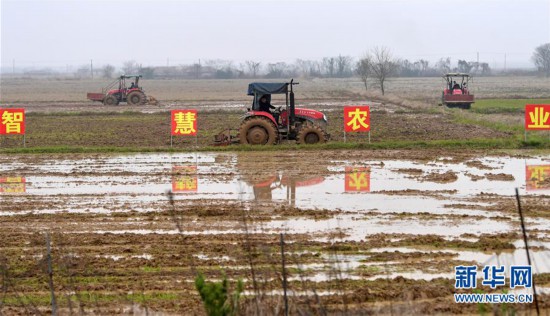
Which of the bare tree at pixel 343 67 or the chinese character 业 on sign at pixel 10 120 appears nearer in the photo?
the chinese character 业 on sign at pixel 10 120

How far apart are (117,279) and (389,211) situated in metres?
5.36

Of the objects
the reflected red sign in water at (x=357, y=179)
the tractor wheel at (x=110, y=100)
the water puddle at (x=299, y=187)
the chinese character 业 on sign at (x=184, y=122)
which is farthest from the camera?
the tractor wheel at (x=110, y=100)

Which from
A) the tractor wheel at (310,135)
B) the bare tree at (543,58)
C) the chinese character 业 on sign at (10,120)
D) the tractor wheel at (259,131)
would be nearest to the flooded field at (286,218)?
the tractor wheel at (259,131)

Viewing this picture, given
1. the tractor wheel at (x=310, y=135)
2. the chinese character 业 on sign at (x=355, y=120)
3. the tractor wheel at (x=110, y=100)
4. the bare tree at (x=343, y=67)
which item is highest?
the bare tree at (x=343, y=67)

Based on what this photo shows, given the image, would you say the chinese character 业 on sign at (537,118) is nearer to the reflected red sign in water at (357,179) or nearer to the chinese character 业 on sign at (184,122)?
the reflected red sign in water at (357,179)

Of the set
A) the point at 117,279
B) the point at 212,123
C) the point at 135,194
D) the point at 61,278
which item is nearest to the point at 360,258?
the point at 117,279

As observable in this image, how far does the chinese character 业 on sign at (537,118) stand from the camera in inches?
839

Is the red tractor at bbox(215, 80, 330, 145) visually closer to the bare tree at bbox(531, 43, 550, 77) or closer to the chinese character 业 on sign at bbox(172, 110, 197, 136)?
the chinese character 业 on sign at bbox(172, 110, 197, 136)

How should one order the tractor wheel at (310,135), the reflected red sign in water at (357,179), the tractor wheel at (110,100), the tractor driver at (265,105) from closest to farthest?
the reflected red sign in water at (357,179) → the tractor wheel at (310,135) → the tractor driver at (265,105) → the tractor wheel at (110,100)

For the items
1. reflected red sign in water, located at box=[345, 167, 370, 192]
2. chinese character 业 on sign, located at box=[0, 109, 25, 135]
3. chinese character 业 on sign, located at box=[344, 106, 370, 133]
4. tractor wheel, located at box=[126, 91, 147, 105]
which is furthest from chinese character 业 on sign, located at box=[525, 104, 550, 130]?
tractor wheel, located at box=[126, 91, 147, 105]

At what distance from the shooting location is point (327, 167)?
17.7m

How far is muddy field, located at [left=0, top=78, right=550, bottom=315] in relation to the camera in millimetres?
7797

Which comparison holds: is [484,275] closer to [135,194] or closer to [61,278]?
[61,278]

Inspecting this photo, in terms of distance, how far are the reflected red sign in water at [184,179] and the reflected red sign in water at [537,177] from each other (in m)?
6.21
